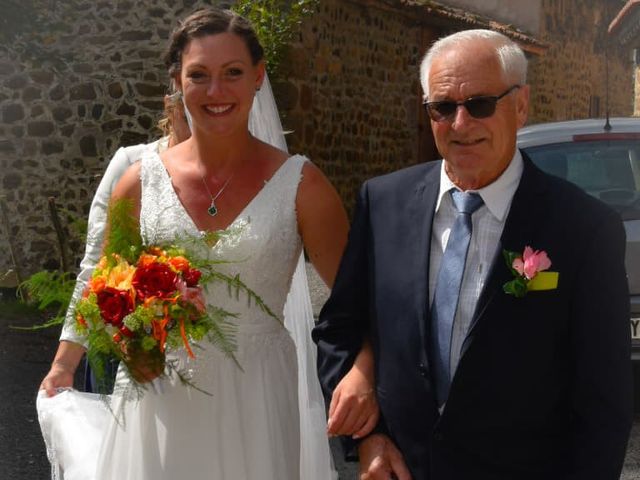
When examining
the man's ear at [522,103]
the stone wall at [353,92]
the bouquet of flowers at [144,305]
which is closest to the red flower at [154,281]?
the bouquet of flowers at [144,305]

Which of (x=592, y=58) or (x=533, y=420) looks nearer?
(x=533, y=420)

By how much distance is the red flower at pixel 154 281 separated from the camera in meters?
3.14

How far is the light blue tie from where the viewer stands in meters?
2.68

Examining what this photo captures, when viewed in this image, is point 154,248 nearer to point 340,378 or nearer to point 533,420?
point 340,378

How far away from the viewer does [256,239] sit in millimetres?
3502

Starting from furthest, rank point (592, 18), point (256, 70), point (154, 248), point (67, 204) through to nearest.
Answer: point (592, 18)
point (67, 204)
point (256, 70)
point (154, 248)

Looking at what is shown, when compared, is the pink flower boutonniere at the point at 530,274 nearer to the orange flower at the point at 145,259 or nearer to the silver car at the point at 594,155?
the orange flower at the point at 145,259

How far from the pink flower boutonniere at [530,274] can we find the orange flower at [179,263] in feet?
3.36

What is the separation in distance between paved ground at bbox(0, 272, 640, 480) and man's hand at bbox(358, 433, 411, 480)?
3.61 m

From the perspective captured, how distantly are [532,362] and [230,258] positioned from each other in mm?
1177

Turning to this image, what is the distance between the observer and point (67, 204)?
1401 cm

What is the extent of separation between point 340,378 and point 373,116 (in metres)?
14.4

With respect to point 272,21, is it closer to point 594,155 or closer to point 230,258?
point 594,155

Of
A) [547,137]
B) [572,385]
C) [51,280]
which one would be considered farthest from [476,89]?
[547,137]
